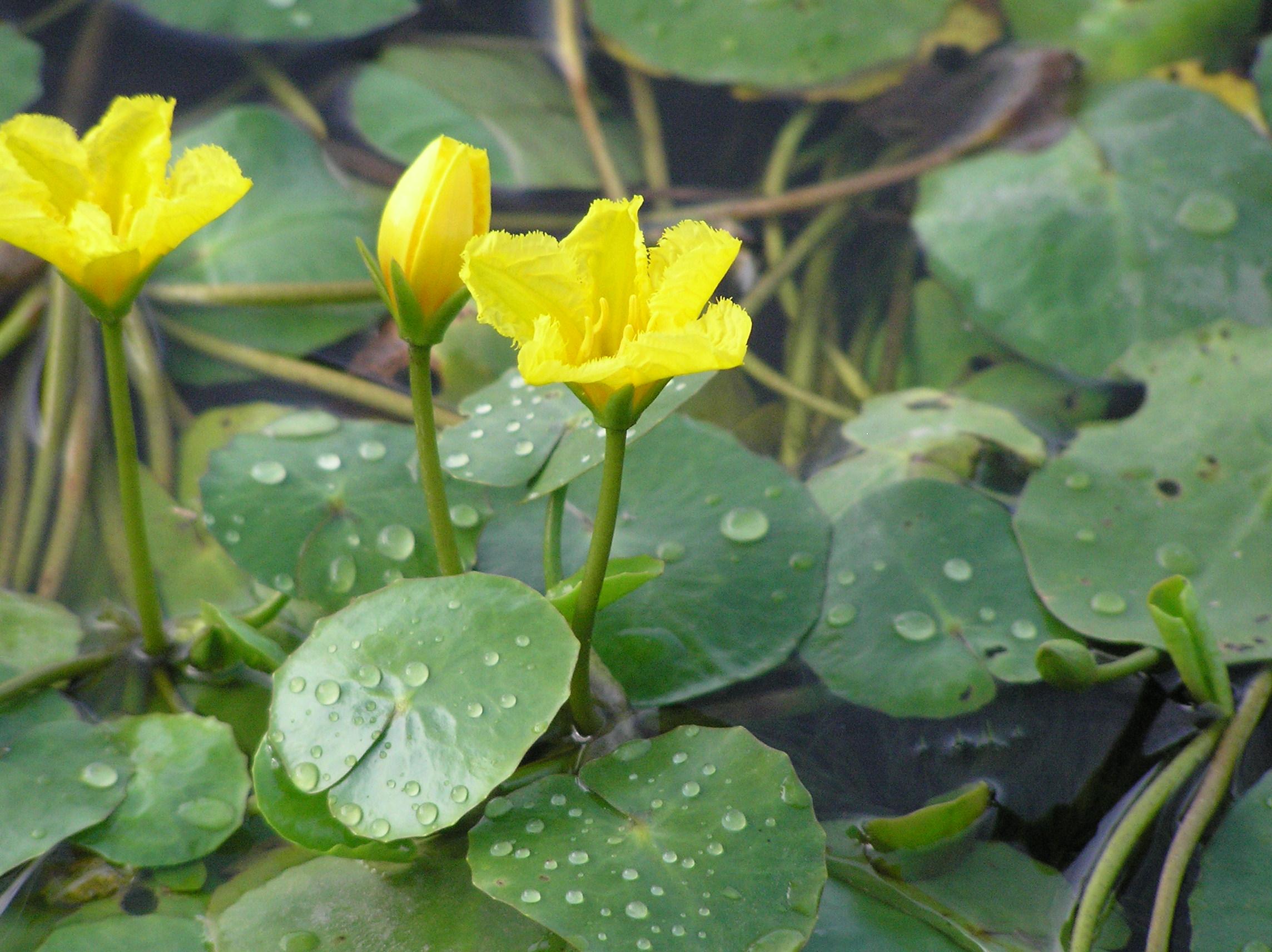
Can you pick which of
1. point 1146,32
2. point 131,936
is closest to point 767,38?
point 1146,32

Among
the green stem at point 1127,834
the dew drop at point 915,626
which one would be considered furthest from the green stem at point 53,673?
the green stem at point 1127,834

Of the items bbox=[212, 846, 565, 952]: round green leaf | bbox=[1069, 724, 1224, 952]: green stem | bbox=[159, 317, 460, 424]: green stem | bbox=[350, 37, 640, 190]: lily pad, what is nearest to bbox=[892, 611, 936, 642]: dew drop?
bbox=[1069, 724, 1224, 952]: green stem

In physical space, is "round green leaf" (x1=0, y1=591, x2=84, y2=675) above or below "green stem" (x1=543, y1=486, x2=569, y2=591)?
below

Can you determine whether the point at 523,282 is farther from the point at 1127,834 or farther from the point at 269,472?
the point at 1127,834

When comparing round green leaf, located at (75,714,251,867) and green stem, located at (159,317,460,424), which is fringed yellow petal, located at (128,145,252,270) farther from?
green stem, located at (159,317,460,424)

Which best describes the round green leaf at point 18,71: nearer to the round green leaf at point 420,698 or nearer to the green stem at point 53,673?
the green stem at point 53,673

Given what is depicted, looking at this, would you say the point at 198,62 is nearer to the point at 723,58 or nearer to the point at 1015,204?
the point at 723,58

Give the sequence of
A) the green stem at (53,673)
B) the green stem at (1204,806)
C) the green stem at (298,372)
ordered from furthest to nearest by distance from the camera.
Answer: the green stem at (298,372), the green stem at (53,673), the green stem at (1204,806)
